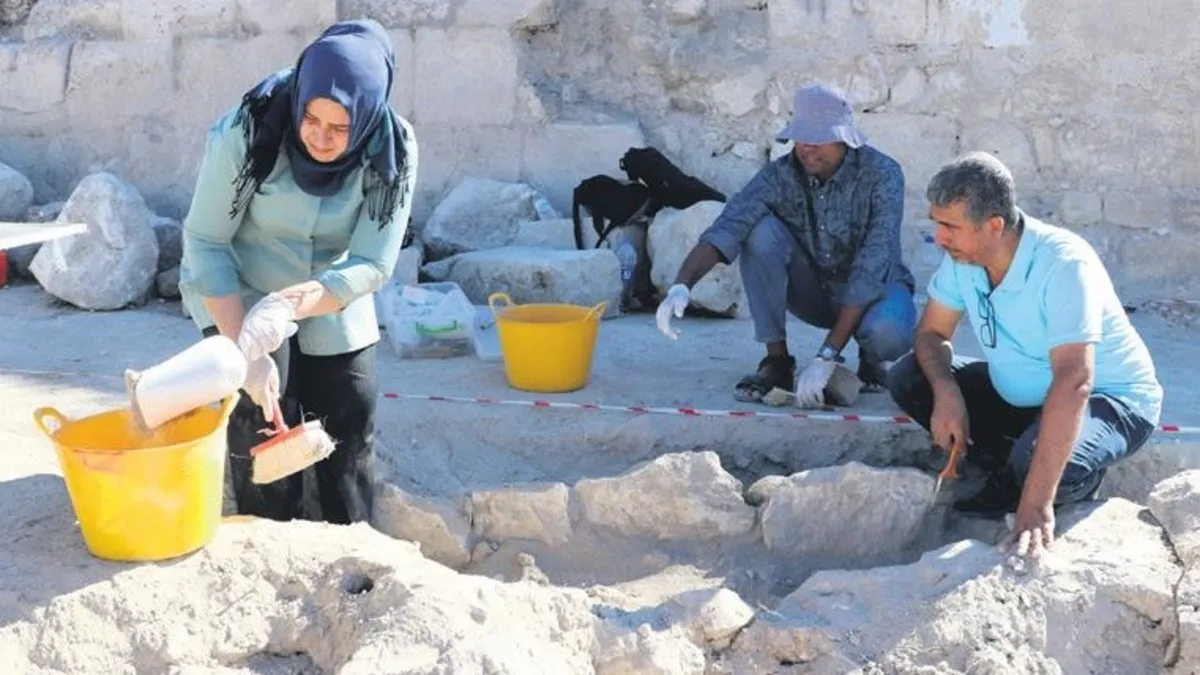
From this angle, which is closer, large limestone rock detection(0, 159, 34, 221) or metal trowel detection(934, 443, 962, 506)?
metal trowel detection(934, 443, 962, 506)

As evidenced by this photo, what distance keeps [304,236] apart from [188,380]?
0.60 meters

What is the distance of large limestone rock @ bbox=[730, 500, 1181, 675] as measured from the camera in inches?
123

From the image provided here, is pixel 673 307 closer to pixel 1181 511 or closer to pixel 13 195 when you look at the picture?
pixel 1181 511

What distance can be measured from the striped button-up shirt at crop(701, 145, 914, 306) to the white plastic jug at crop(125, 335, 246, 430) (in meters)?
2.24

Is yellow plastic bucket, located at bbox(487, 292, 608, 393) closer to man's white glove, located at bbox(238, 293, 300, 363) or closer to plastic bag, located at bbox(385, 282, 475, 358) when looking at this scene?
plastic bag, located at bbox(385, 282, 475, 358)

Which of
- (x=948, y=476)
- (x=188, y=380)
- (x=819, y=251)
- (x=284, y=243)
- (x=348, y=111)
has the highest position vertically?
(x=348, y=111)

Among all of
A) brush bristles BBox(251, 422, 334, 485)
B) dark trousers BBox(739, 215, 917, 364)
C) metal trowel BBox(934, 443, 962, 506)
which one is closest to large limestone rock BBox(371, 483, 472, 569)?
brush bristles BBox(251, 422, 334, 485)

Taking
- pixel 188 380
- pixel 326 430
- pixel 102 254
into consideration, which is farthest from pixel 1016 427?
pixel 102 254

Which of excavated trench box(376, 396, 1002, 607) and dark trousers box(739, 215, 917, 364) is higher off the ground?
dark trousers box(739, 215, 917, 364)

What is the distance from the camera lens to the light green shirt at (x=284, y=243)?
10.7 ft

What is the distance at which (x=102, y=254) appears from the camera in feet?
20.6

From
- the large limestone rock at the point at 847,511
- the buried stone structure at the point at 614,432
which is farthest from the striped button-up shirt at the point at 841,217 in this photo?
the large limestone rock at the point at 847,511

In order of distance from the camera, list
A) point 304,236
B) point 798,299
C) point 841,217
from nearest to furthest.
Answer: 1. point 304,236
2. point 841,217
3. point 798,299

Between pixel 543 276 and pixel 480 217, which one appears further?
pixel 480 217
